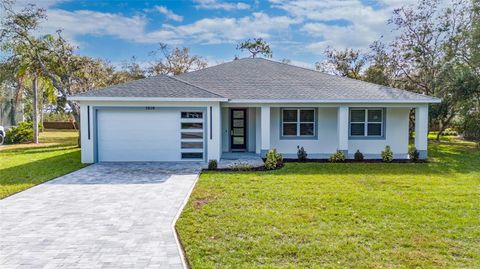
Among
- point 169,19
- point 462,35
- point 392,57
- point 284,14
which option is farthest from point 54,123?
point 462,35

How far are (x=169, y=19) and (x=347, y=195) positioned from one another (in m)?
17.2

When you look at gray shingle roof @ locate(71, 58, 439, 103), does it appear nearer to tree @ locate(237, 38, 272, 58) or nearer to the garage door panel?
the garage door panel

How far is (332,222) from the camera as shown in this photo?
20.5ft

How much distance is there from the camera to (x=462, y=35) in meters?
21.8

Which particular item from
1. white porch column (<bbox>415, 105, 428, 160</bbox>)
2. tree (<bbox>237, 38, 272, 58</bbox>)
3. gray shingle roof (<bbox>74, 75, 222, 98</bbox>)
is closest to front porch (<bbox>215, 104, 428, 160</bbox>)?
white porch column (<bbox>415, 105, 428, 160</bbox>)

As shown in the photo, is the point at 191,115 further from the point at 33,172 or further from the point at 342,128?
the point at 342,128

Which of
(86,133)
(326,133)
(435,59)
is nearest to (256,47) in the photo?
(435,59)

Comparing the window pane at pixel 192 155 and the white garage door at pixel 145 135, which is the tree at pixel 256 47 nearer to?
the white garage door at pixel 145 135

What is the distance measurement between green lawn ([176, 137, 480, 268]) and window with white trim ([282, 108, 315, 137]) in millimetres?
5302

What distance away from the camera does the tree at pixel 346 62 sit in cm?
3041

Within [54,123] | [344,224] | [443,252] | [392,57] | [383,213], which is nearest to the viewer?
[443,252]

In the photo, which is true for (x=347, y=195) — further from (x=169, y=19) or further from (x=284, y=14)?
(x=169, y=19)

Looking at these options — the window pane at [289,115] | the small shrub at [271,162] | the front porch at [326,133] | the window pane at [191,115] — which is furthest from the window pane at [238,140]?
the small shrub at [271,162]

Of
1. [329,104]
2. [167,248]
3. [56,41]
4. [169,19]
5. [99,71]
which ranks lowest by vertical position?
[167,248]
